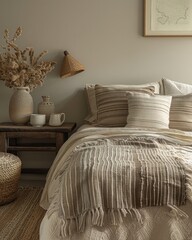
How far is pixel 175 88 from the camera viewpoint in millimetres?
2854

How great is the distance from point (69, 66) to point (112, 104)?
64 cm

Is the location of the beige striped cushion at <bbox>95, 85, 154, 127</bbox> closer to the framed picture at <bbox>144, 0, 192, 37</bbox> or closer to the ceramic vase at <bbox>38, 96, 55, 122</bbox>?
the ceramic vase at <bbox>38, 96, 55, 122</bbox>

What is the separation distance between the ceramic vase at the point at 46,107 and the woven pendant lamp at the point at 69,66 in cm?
29

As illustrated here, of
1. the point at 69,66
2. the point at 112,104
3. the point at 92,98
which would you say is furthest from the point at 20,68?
the point at 112,104

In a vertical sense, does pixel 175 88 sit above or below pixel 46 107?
above

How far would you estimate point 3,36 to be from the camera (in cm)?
314

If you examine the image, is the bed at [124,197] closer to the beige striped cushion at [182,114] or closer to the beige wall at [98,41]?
the beige striped cushion at [182,114]

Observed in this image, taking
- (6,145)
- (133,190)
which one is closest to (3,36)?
(6,145)

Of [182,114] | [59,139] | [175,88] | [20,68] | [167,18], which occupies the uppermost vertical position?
[167,18]

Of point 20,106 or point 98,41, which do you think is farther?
point 98,41

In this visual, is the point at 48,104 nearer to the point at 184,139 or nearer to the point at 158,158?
the point at 184,139

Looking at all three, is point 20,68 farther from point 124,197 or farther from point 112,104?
point 124,197

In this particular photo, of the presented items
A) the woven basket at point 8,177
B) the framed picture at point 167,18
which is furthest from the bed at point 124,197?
the framed picture at point 167,18

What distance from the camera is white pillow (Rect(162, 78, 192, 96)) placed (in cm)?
283
